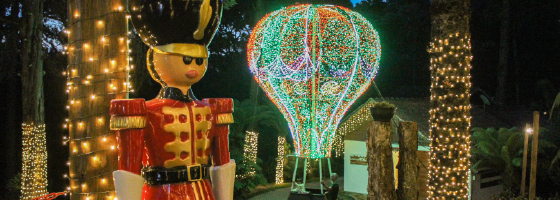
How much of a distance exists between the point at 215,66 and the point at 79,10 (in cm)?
1249

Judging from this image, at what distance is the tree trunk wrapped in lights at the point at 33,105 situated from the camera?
923 cm

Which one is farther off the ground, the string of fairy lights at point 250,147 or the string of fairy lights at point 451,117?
the string of fairy lights at point 451,117

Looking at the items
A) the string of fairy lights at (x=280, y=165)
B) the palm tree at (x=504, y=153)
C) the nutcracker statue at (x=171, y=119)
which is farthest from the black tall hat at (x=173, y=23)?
the string of fairy lights at (x=280, y=165)

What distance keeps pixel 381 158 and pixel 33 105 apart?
7.05m

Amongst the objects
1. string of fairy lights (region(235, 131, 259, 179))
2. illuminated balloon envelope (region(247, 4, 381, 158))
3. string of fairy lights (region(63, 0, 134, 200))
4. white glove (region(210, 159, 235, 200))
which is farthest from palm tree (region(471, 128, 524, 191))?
string of fairy lights (region(63, 0, 134, 200))

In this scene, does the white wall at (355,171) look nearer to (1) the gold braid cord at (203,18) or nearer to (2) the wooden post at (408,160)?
(2) the wooden post at (408,160)

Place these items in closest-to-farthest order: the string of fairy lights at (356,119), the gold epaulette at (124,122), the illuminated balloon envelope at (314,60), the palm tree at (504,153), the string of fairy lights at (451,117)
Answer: the gold epaulette at (124,122) → the string of fairy lights at (451,117) → the illuminated balloon envelope at (314,60) → the palm tree at (504,153) → the string of fairy lights at (356,119)

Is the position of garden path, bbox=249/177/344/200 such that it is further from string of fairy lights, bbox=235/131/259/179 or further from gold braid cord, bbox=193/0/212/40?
gold braid cord, bbox=193/0/212/40

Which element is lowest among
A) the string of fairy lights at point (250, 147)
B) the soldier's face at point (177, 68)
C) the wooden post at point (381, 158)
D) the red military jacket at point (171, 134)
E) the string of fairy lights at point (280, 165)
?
the string of fairy lights at point (280, 165)

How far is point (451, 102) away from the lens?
648 cm

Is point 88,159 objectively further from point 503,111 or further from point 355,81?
point 503,111

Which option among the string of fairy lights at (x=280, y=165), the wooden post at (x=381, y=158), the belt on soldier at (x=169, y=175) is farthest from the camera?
the string of fairy lights at (x=280, y=165)

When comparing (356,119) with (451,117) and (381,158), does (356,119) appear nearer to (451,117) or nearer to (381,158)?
(381,158)

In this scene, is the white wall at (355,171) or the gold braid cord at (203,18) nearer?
the gold braid cord at (203,18)
